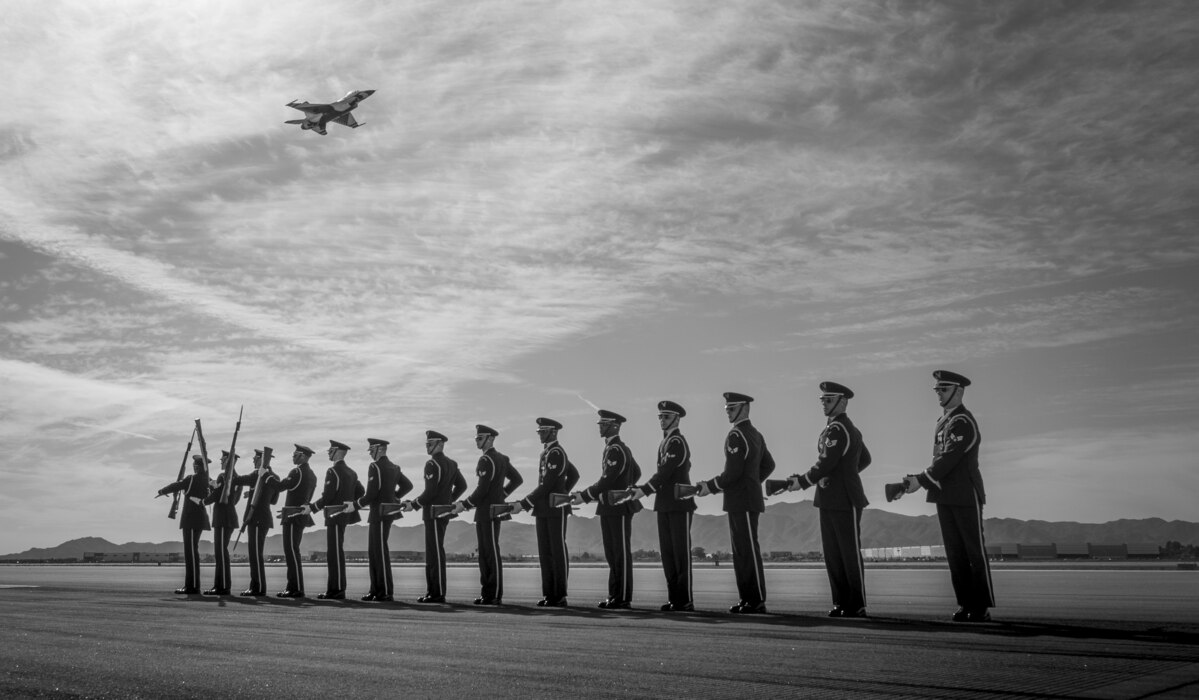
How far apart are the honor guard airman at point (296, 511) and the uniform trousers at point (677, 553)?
8.53 meters

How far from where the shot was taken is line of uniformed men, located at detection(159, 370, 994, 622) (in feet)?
42.1

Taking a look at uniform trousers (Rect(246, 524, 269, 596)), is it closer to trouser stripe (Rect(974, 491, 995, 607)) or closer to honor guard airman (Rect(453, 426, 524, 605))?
honor guard airman (Rect(453, 426, 524, 605))

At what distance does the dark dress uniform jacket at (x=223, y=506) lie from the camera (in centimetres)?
2267

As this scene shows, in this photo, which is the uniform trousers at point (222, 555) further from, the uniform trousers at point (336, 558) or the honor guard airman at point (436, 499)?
the honor guard airman at point (436, 499)

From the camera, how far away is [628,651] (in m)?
8.79

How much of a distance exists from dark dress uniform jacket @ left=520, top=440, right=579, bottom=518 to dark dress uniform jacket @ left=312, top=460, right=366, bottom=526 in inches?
170

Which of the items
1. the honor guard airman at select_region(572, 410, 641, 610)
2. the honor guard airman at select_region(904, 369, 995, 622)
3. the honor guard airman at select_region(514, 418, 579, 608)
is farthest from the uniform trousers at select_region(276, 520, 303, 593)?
the honor guard airman at select_region(904, 369, 995, 622)

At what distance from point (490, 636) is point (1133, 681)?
5.57 m

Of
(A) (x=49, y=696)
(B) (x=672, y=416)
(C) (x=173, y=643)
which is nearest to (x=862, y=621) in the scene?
(B) (x=672, y=416)

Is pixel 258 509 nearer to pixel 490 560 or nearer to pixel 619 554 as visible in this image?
pixel 490 560

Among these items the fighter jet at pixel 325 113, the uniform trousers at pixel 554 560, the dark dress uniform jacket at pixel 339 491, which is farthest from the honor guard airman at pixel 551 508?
the fighter jet at pixel 325 113

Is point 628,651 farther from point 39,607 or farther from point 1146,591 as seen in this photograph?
point 1146,591

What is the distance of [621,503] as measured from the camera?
16781 mm

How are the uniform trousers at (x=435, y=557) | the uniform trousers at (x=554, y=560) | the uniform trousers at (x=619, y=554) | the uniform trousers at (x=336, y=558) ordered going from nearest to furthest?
the uniform trousers at (x=619, y=554) < the uniform trousers at (x=554, y=560) < the uniform trousers at (x=435, y=557) < the uniform trousers at (x=336, y=558)
